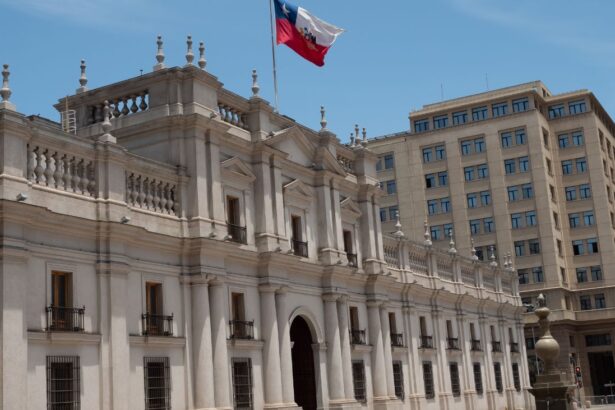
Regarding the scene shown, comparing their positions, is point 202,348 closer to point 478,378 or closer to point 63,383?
point 63,383

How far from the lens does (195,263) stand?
30.0 metres

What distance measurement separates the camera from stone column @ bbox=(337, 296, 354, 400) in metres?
37.5

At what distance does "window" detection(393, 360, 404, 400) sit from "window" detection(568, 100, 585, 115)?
54094mm

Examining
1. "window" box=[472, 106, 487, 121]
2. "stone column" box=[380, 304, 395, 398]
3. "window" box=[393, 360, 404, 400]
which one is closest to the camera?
"stone column" box=[380, 304, 395, 398]

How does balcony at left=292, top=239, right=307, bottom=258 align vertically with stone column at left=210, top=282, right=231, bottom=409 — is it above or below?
above

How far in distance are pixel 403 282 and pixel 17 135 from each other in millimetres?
25865

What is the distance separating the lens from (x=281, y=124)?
120 ft

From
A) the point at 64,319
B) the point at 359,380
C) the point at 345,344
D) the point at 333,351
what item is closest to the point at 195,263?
the point at 64,319

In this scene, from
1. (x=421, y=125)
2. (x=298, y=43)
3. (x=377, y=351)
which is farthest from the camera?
(x=421, y=125)

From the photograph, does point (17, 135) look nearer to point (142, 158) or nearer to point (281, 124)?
point (142, 158)

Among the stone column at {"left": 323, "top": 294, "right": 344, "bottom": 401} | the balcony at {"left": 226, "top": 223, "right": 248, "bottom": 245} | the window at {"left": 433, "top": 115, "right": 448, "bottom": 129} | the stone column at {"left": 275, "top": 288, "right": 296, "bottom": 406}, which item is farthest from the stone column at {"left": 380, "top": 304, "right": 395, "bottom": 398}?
the window at {"left": 433, "top": 115, "right": 448, "bottom": 129}

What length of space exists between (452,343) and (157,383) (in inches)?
1023

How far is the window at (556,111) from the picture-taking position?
90562mm

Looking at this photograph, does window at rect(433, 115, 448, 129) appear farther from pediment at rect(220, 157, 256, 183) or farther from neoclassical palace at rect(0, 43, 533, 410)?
pediment at rect(220, 157, 256, 183)
